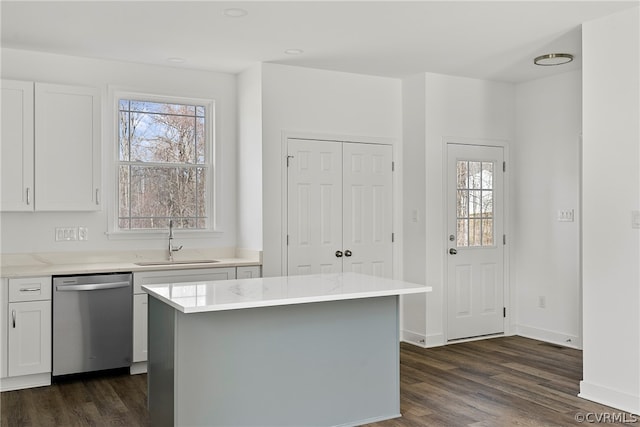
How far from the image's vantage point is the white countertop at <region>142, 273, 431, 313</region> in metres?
2.99

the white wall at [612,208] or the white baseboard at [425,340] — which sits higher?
the white wall at [612,208]

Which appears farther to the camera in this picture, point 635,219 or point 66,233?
point 66,233

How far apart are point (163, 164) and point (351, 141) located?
174 cm

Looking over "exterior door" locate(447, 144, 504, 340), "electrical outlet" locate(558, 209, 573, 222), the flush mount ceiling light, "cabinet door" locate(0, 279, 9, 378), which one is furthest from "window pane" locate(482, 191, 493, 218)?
"cabinet door" locate(0, 279, 9, 378)

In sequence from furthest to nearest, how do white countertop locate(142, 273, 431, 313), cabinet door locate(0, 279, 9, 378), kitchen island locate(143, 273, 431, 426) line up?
cabinet door locate(0, 279, 9, 378) < kitchen island locate(143, 273, 431, 426) < white countertop locate(142, 273, 431, 313)

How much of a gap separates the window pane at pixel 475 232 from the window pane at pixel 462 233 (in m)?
0.05

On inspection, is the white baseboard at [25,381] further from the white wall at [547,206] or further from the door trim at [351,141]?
the white wall at [547,206]

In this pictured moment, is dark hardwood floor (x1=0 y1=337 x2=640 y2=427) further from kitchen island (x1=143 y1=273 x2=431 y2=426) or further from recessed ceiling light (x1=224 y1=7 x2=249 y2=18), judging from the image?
recessed ceiling light (x1=224 y1=7 x2=249 y2=18)

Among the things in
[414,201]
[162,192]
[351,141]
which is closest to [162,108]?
[162,192]

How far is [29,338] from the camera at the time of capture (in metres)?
4.38

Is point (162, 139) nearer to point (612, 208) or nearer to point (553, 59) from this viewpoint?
point (553, 59)

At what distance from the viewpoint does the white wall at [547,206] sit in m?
5.68

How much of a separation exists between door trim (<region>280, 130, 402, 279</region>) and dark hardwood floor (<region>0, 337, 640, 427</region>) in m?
1.12

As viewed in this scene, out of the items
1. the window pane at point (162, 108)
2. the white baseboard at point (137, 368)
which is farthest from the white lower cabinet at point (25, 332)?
the window pane at point (162, 108)
